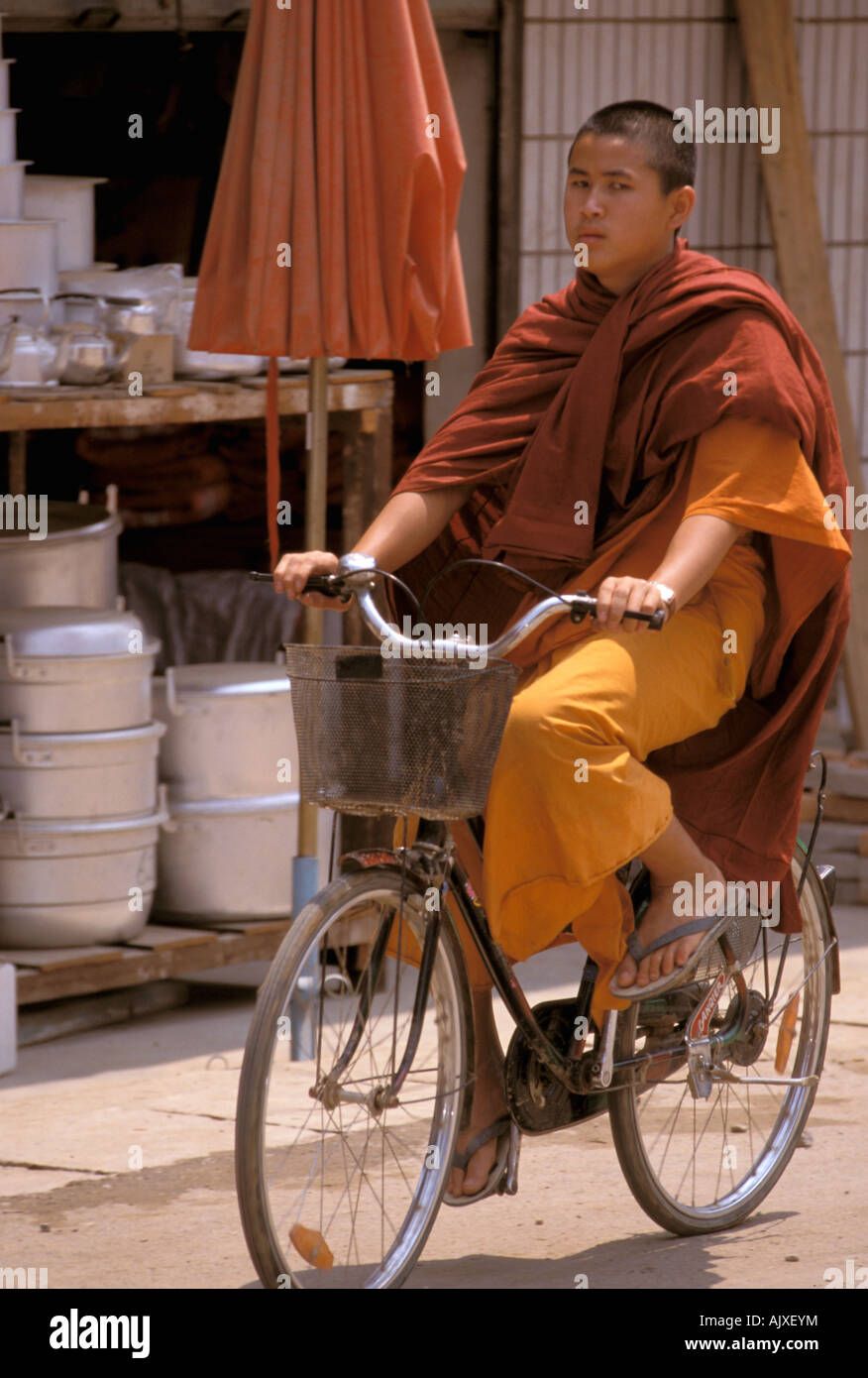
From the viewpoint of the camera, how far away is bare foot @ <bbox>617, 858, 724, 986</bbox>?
11.6ft

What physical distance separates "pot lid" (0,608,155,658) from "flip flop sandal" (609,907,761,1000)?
6.72ft

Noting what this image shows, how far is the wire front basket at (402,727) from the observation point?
308cm

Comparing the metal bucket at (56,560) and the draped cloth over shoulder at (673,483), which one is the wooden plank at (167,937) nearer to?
the metal bucket at (56,560)

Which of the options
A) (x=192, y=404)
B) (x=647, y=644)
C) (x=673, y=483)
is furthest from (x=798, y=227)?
(x=647, y=644)

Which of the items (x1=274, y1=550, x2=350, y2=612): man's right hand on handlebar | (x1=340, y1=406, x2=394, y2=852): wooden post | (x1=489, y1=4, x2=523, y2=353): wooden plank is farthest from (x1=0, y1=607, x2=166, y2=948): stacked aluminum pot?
(x1=489, y1=4, x2=523, y2=353): wooden plank

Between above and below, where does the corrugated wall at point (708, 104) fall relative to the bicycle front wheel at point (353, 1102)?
above

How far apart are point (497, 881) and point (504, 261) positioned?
155 inches

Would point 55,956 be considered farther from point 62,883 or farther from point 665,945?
point 665,945

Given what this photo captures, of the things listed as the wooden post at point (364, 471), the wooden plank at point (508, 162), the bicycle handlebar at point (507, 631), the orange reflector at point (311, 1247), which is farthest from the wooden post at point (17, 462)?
the orange reflector at point (311, 1247)

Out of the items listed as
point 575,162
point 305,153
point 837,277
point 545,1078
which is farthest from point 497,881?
point 837,277

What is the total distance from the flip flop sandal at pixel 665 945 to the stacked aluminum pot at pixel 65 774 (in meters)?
2.00

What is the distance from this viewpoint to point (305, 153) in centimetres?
471

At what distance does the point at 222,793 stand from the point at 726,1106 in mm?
1919

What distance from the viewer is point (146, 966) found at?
5254mm
